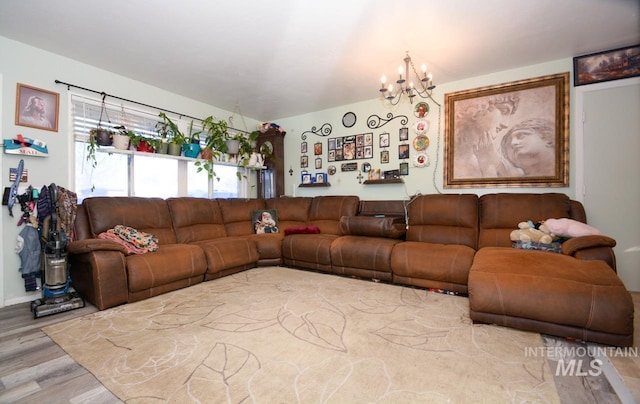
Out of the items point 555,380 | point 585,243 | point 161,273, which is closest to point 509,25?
point 585,243

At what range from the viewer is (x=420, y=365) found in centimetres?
149

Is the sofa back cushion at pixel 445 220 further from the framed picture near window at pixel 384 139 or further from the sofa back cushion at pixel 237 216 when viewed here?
the sofa back cushion at pixel 237 216

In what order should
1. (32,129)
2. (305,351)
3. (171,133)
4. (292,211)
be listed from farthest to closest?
(292,211), (171,133), (32,129), (305,351)

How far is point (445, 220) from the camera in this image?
3.20m

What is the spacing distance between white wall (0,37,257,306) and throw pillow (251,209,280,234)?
7.12 feet

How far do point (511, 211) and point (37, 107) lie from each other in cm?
504

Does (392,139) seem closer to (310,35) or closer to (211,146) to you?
(310,35)

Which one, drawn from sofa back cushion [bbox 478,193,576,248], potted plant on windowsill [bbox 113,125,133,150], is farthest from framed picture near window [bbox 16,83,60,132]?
sofa back cushion [bbox 478,193,576,248]

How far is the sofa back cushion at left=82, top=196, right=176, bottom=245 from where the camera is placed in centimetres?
281

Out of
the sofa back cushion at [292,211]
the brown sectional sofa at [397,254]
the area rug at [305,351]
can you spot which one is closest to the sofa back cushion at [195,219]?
the brown sectional sofa at [397,254]

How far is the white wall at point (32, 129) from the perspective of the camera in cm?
255

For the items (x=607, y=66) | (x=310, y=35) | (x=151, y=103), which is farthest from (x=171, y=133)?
(x=607, y=66)

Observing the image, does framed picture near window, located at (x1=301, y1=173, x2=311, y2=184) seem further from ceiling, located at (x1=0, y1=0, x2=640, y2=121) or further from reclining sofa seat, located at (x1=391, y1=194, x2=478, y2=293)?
reclining sofa seat, located at (x1=391, y1=194, x2=478, y2=293)

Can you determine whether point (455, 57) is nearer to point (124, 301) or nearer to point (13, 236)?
point (124, 301)
